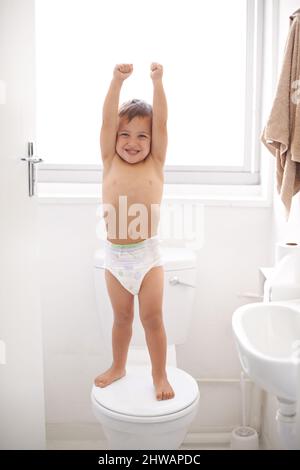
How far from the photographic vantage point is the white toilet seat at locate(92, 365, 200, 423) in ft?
4.58

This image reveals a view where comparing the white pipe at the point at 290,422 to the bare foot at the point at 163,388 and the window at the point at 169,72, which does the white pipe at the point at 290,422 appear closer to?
the bare foot at the point at 163,388

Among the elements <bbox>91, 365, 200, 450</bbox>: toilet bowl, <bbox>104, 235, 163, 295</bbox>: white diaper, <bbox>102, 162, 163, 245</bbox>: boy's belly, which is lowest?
<bbox>91, 365, 200, 450</bbox>: toilet bowl

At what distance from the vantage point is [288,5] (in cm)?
164

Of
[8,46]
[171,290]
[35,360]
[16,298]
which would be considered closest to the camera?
[8,46]

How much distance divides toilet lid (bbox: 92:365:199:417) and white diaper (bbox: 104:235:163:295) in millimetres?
277

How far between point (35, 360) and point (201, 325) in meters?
0.66

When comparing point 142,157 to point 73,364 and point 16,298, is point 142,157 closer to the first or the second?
point 16,298

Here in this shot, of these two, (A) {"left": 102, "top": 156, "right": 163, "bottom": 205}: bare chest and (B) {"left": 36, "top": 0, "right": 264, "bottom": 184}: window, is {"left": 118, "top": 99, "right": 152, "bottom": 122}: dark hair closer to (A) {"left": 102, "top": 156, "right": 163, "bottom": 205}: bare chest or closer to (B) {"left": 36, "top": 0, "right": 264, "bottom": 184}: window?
(A) {"left": 102, "top": 156, "right": 163, "bottom": 205}: bare chest

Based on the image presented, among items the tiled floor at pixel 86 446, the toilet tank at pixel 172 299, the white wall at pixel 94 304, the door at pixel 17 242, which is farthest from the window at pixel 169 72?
the tiled floor at pixel 86 446

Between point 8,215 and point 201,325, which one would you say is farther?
point 201,325

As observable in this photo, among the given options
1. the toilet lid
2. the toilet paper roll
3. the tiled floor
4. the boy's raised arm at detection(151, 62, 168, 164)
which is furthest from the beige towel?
the tiled floor

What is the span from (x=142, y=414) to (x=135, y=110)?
79 cm

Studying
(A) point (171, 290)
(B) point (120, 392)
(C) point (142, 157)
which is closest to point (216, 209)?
(A) point (171, 290)

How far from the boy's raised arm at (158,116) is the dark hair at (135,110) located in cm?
2
